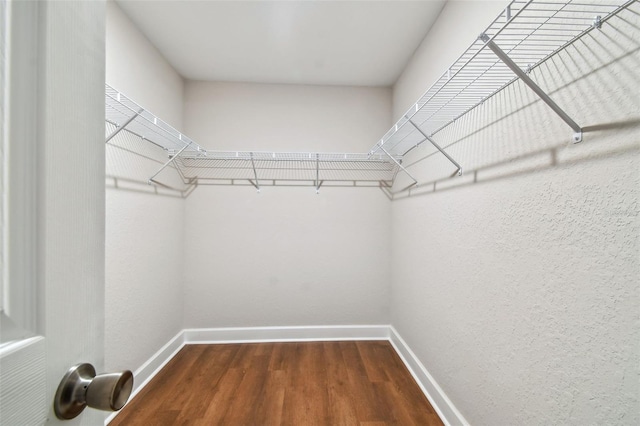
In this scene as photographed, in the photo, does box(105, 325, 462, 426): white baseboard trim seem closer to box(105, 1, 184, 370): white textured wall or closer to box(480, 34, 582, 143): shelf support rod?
box(105, 1, 184, 370): white textured wall

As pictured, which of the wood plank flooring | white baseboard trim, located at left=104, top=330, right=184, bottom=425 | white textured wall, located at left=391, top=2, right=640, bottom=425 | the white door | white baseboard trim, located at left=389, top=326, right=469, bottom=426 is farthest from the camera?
white baseboard trim, located at left=104, top=330, right=184, bottom=425

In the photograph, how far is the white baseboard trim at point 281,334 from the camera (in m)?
2.29

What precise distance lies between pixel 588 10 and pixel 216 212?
7.64 feet

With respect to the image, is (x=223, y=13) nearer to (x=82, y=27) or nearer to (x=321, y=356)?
(x=82, y=27)

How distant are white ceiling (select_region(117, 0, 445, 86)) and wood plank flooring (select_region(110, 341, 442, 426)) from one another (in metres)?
2.21

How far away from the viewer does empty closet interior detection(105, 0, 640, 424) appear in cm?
70

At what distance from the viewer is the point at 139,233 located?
A: 169 centimetres

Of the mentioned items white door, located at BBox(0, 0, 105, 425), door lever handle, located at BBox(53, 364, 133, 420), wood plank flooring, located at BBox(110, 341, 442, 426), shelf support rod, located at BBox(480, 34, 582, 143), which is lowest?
wood plank flooring, located at BBox(110, 341, 442, 426)

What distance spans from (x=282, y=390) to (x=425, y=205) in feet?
4.74

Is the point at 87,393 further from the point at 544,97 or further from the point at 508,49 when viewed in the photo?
the point at 508,49

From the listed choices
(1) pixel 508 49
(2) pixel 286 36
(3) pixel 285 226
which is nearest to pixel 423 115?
(1) pixel 508 49

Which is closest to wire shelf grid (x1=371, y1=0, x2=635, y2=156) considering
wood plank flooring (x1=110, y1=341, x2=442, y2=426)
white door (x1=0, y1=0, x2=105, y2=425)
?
white door (x1=0, y1=0, x2=105, y2=425)

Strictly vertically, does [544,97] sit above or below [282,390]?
above

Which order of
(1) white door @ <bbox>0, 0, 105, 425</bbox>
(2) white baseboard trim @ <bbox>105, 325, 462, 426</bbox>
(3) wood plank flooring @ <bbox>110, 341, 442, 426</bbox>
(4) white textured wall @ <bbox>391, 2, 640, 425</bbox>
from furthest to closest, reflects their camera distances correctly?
(2) white baseboard trim @ <bbox>105, 325, 462, 426</bbox>
(3) wood plank flooring @ <bbox>110, 341, 442, 426</bbox>
(4) white textured wall @ <bbox>391, 2, 640, 425</bbox>
(1) white door @ <bbox>0, 0, 105, 425</bbox>
